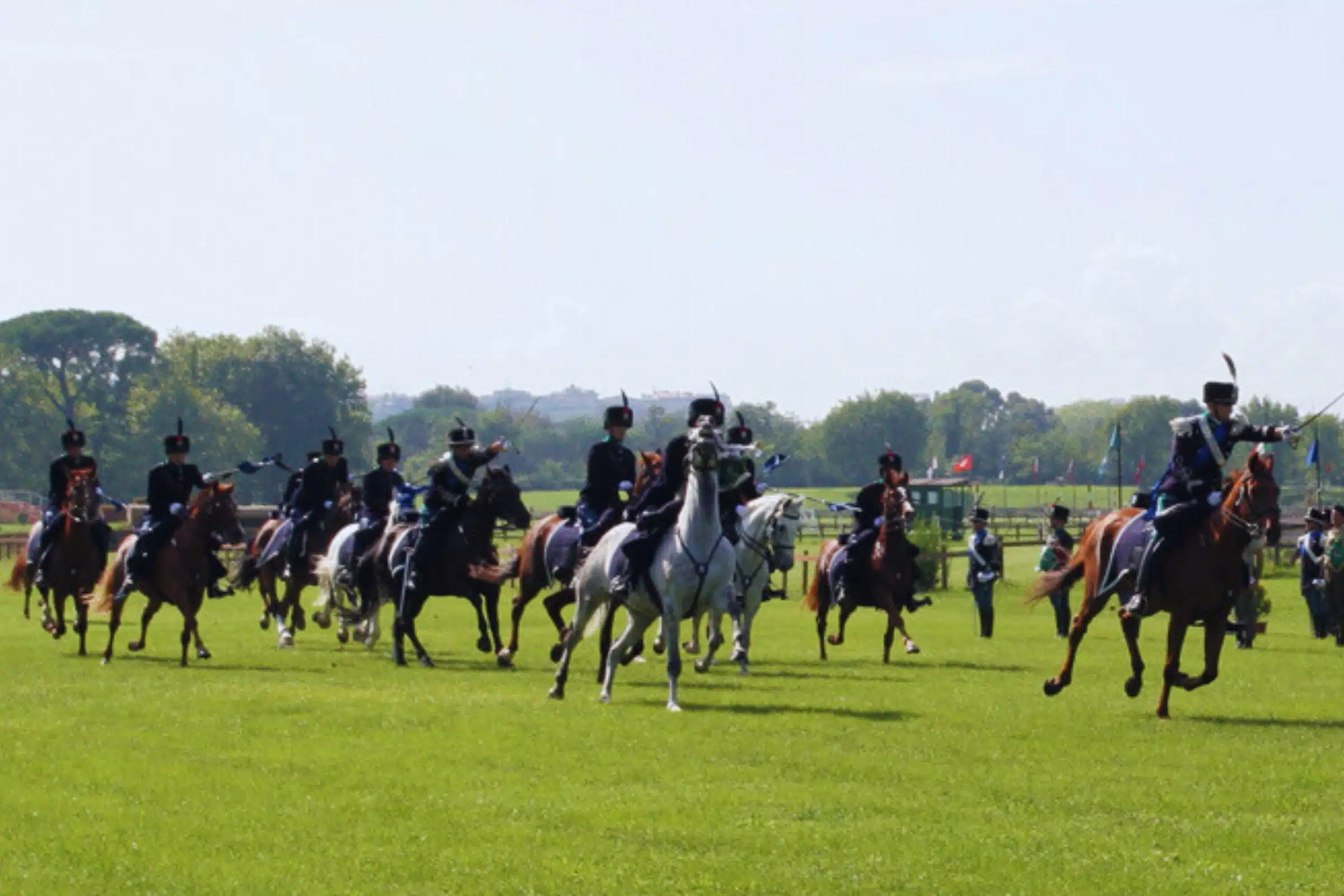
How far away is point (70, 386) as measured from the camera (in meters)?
185

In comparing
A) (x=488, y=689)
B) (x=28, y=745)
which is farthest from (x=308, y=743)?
(x=488, y=689)

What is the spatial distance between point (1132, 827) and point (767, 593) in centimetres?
1550

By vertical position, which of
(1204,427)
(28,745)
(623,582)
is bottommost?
(28,745)

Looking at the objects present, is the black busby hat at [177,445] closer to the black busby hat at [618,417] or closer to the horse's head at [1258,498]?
the black busby hat at [618,417]

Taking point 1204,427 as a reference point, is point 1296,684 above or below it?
below

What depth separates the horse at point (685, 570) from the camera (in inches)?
848

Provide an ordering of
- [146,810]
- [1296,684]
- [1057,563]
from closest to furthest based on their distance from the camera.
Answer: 1. [146,810]
2. [1296,684]
3. [1057,563]

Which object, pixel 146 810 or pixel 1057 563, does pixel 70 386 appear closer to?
pixel 1057 563

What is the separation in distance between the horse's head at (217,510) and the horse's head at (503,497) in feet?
11.2

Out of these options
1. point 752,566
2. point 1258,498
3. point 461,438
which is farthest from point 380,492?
point 1258,498

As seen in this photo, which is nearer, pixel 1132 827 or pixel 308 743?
pixel 1132 827

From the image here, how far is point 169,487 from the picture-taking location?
28391 millimetres

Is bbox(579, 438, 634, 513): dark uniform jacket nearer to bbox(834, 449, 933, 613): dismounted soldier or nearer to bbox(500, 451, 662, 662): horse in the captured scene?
bbox(500, 451, 662, 662): horse

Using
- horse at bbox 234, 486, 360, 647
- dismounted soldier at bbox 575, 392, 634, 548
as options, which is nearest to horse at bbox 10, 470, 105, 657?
horse at bbox 234, 486, 360, 647
